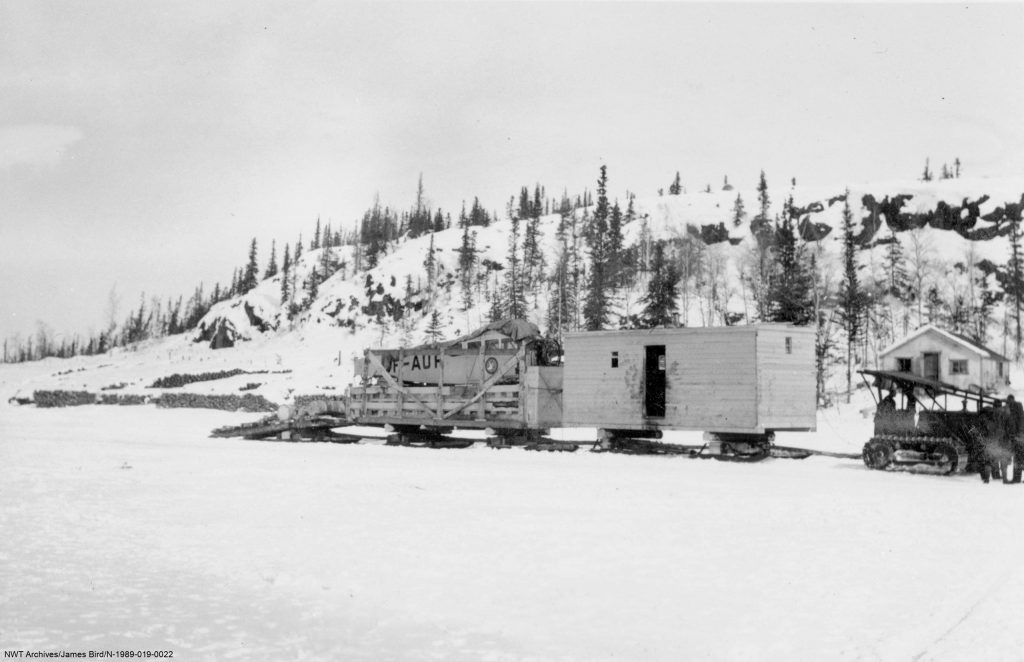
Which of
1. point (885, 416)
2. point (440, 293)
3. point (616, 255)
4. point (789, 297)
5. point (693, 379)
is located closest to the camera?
point (885, 416)

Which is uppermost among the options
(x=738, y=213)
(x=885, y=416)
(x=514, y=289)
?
(x=738, y=213)

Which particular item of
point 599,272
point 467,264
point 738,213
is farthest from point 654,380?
point 738,213

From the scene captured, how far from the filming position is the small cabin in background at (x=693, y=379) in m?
18.2

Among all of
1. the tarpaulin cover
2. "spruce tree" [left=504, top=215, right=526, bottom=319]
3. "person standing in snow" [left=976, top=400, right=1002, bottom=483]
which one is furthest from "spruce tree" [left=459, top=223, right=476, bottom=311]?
"person standing in snow" [left=976, top=400, right=1002, bottom=483]

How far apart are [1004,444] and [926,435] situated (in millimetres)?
1304

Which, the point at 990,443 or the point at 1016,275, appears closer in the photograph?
the point at 990,443

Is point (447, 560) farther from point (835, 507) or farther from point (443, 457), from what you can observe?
point (443, 457)

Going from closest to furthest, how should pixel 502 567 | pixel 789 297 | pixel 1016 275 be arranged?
1. pixel 502 567
2. pixel 789 297
3. pixel 1016 275

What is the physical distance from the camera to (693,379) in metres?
18.9

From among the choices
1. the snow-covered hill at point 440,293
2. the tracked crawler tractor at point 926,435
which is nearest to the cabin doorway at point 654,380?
the tracked crawler tractor at point 926,435

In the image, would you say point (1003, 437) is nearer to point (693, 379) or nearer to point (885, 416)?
point (885, 416)

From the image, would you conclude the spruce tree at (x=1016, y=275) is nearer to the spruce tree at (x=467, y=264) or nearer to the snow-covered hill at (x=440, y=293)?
the snow-covered hill at (x=440, y=293)

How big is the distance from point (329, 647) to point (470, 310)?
7890cm

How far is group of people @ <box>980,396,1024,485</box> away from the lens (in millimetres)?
14297
